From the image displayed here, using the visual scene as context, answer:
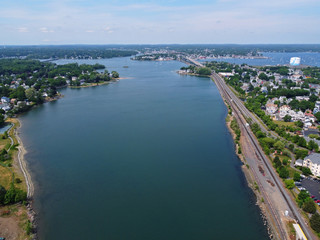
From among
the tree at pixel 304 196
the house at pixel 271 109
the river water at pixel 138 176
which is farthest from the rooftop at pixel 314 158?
the house at pixel 271 109

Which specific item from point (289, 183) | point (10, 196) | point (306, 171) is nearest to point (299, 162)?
point (306, 171)

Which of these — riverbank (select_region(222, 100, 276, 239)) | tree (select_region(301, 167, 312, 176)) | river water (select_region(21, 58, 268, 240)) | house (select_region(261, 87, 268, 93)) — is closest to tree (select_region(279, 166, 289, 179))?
tree (select_region(301, 167, 312, 176))

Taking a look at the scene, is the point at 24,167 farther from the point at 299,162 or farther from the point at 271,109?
the point at 271,109

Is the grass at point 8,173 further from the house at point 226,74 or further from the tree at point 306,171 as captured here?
the house at point 226,74

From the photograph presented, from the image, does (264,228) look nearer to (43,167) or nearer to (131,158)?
(131,158)

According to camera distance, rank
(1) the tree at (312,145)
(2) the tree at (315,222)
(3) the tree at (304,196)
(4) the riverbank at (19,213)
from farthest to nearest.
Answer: (1) the tree at (312,145) < (3) the tree at (304,196) < (4) the riverbank at (19,213) < (2) the tree at (315,222)

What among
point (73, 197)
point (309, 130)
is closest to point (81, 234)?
point (73, 197)
